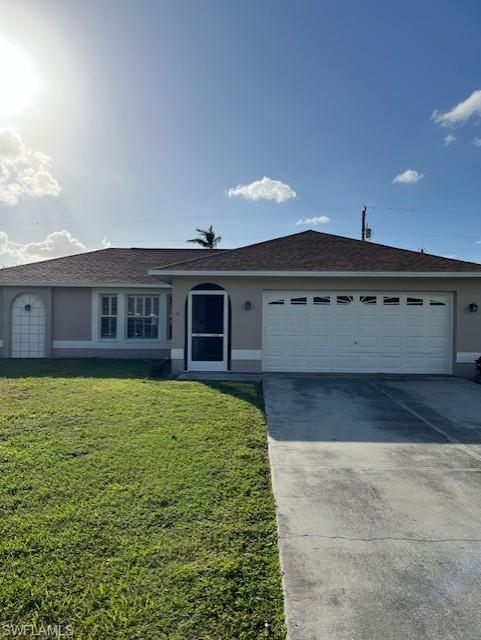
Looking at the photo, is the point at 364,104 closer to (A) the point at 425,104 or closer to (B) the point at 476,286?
(A) the point at 425,104

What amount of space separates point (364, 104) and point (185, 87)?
247 inches

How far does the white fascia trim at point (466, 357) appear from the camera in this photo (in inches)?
449

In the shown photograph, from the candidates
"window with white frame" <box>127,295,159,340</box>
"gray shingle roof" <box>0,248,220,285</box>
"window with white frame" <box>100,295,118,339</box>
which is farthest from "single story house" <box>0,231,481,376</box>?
"window with white frame" <box>100,295,118,339</box>

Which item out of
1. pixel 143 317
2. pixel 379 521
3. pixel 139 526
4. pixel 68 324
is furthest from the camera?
pixel 143 317

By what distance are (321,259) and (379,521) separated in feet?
30.2

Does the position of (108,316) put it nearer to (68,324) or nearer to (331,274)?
(68,324)

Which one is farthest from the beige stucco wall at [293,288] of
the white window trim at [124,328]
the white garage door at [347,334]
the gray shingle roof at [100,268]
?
the white window trim at [124,328]

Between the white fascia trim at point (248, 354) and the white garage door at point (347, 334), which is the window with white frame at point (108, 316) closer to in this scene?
the white fascia trim at point (248, 354)

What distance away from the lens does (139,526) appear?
3258 mm

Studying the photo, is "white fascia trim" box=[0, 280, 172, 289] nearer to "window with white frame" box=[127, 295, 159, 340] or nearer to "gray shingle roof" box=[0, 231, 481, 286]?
"gray shingle roof" box=[0, 231, 481, 286]

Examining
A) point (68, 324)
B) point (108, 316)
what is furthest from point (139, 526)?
point (68, 324)

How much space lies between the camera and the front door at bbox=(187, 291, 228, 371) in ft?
38.6

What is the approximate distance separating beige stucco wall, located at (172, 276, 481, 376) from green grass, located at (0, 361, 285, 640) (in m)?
5.03

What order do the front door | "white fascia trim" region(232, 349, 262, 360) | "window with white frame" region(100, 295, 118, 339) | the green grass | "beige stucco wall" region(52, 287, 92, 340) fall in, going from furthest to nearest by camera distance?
"window with white frame" region(100, 295, 118, 339) → "beige stucco wall" region(52, 287, 92, 340) → the front door → "white fascia trim" region(232, 349, 262, 360) → the green grass
